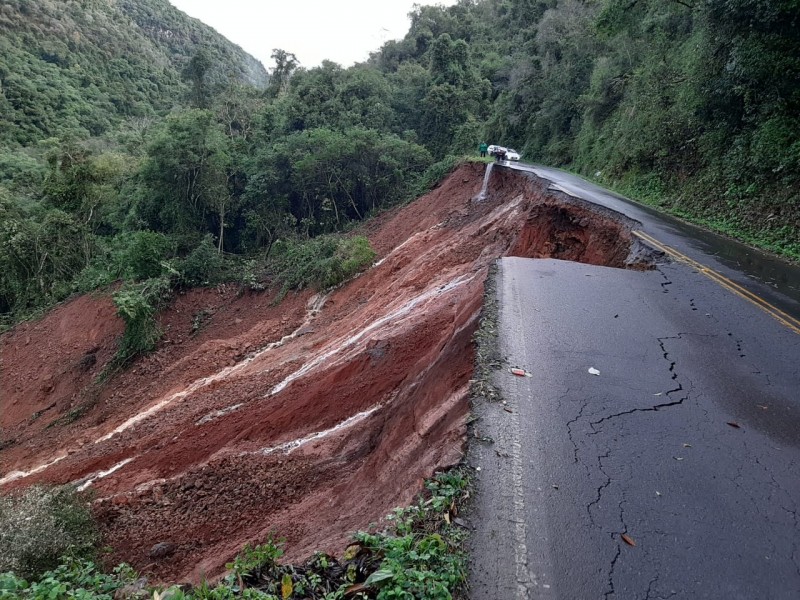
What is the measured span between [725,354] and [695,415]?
5.42 feet

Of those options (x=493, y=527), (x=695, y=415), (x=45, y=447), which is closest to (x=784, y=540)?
(x=695, y=415)

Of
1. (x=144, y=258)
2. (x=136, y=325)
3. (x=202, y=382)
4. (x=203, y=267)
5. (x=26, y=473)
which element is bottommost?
(x=26, y=473)

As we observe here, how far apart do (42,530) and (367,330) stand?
629 centimetres

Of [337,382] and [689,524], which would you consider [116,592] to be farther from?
[337,382]

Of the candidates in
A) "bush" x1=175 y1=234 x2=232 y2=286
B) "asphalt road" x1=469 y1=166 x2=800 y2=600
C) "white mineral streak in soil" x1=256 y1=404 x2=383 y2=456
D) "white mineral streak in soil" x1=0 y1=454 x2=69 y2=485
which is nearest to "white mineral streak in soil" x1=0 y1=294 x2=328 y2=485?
"white mineral streak in soil" x1=0 y1=454 x2=69 y2=485

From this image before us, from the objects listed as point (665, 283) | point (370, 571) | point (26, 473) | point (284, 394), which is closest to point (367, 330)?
point (284, 394)

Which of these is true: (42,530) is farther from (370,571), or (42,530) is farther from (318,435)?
(370,571)

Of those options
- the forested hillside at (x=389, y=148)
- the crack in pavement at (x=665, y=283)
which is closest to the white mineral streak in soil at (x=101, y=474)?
the forested hillside at (x=389, y=148)

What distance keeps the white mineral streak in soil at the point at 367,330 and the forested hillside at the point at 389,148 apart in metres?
6.27

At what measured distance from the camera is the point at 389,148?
23.7 meters

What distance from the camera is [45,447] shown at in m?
12.8

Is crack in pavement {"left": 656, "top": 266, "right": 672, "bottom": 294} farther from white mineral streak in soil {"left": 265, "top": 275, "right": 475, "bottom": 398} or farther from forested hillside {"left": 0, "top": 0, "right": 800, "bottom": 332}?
forested hillside {"left": 0, "top": 0, "right": 800, "bottom": 332}

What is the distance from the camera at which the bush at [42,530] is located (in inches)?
222

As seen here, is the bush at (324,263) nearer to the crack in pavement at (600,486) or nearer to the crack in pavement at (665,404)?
the crack in pavement at (665,404)
